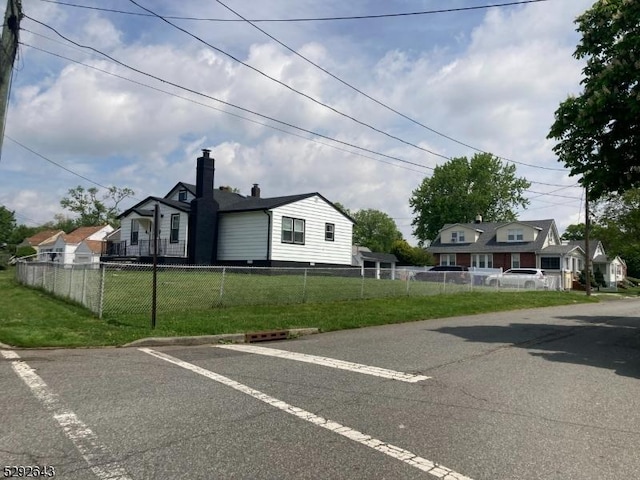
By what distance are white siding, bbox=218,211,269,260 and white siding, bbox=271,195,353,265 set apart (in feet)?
2.16

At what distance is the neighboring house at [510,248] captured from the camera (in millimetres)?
46625

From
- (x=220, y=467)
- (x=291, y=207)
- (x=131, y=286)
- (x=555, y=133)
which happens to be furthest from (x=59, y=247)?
(x=220, y=467)

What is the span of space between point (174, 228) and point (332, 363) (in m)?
23.6

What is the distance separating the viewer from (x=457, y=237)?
180 ft

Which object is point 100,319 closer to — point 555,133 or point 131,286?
point 131,286

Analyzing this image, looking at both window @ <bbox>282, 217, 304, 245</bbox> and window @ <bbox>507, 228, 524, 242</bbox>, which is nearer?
window @ <bbox>282, 217, 304, 245</bbox>

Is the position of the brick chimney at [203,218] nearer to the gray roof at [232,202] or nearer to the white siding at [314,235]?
the gray roof at [232,202]

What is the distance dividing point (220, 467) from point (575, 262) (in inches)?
2034

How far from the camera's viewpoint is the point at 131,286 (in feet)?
57.1

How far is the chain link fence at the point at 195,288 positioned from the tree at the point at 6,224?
82656 mm

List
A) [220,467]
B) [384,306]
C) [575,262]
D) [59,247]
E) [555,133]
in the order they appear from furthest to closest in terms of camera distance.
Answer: [59,247], [575,262], [384,306], [555,133], [220,467]

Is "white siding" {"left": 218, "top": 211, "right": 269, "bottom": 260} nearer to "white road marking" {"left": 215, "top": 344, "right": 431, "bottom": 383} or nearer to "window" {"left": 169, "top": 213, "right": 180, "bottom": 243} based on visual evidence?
"window" {"left": 169, "top": 213, "right": 180, "bottom": 243}

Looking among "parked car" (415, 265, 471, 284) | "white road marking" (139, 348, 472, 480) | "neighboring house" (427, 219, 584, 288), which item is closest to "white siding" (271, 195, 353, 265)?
"parked car" (415, 265, 471, 284)

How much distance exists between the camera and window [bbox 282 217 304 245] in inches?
1111
